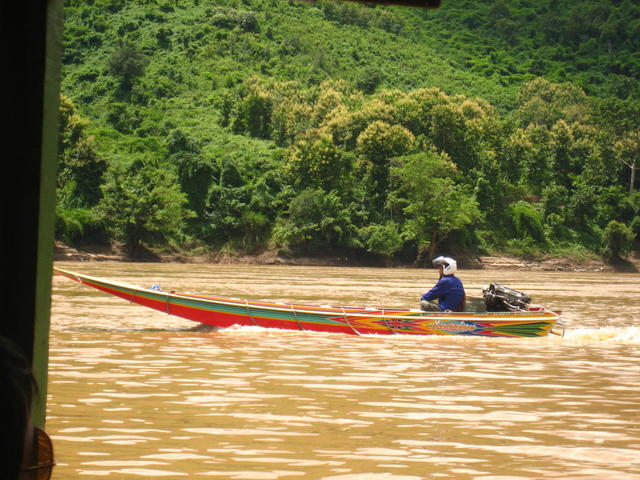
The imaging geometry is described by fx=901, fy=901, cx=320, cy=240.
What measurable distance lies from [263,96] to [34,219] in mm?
69296

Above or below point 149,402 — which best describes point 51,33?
above

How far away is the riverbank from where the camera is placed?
51.3m

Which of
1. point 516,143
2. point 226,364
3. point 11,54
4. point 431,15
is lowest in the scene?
point 226,364

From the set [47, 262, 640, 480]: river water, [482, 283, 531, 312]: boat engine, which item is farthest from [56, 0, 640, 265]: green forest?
[47, 262, 640, 480]: river water

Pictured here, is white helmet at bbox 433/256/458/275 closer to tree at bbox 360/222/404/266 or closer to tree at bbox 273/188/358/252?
tree at bbox 273/188/358/252

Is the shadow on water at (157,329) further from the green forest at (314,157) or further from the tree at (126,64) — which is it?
the tree at (126,64)

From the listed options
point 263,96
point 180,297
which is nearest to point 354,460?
point 180,297

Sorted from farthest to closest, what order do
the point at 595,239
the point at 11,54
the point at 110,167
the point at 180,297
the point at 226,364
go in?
the point at 595,239 < the point at 110,167 < the point at 180,297 < the point at 226,364 < the point at 11,54

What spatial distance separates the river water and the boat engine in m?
0.70

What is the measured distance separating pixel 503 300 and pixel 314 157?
1680 inches

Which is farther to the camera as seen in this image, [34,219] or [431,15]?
[431,15]

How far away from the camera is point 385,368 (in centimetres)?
1084

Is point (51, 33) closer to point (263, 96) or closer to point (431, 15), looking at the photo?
point (263, 96)

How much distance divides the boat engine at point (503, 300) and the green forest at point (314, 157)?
38846 mm
